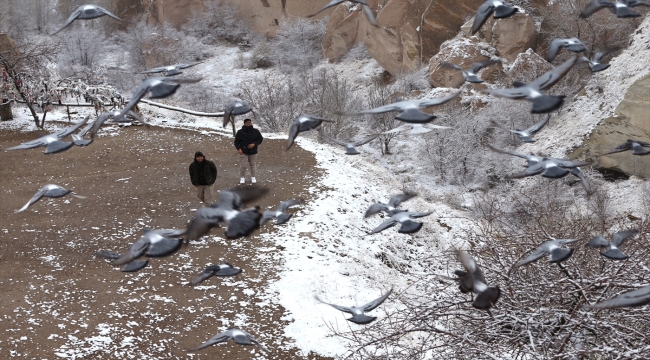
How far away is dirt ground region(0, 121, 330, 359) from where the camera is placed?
793 cm

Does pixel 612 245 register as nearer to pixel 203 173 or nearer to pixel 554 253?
pixel 554 253

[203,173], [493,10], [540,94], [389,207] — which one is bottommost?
[203,173]

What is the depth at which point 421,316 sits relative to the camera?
605cm

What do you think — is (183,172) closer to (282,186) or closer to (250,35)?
(282,186)

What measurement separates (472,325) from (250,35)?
125ft

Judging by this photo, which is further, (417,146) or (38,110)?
(417,146)

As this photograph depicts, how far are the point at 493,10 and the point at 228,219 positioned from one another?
288 cm

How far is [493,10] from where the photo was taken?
17.2ft

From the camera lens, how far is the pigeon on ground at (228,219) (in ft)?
13.1

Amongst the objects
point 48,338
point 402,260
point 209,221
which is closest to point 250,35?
point 402,260

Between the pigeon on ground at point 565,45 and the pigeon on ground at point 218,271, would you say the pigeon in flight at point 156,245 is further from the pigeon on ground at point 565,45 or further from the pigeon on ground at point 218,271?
the pigeon on ground at point 565,45

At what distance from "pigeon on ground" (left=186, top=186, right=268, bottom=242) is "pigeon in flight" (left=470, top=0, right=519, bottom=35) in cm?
234

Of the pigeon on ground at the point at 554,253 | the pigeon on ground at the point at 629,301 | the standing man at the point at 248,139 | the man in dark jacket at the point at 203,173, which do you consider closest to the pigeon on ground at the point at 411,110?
the pigeon on ground at the point at 554,253

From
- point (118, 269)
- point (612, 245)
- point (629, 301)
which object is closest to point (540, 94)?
point (629, 301)
